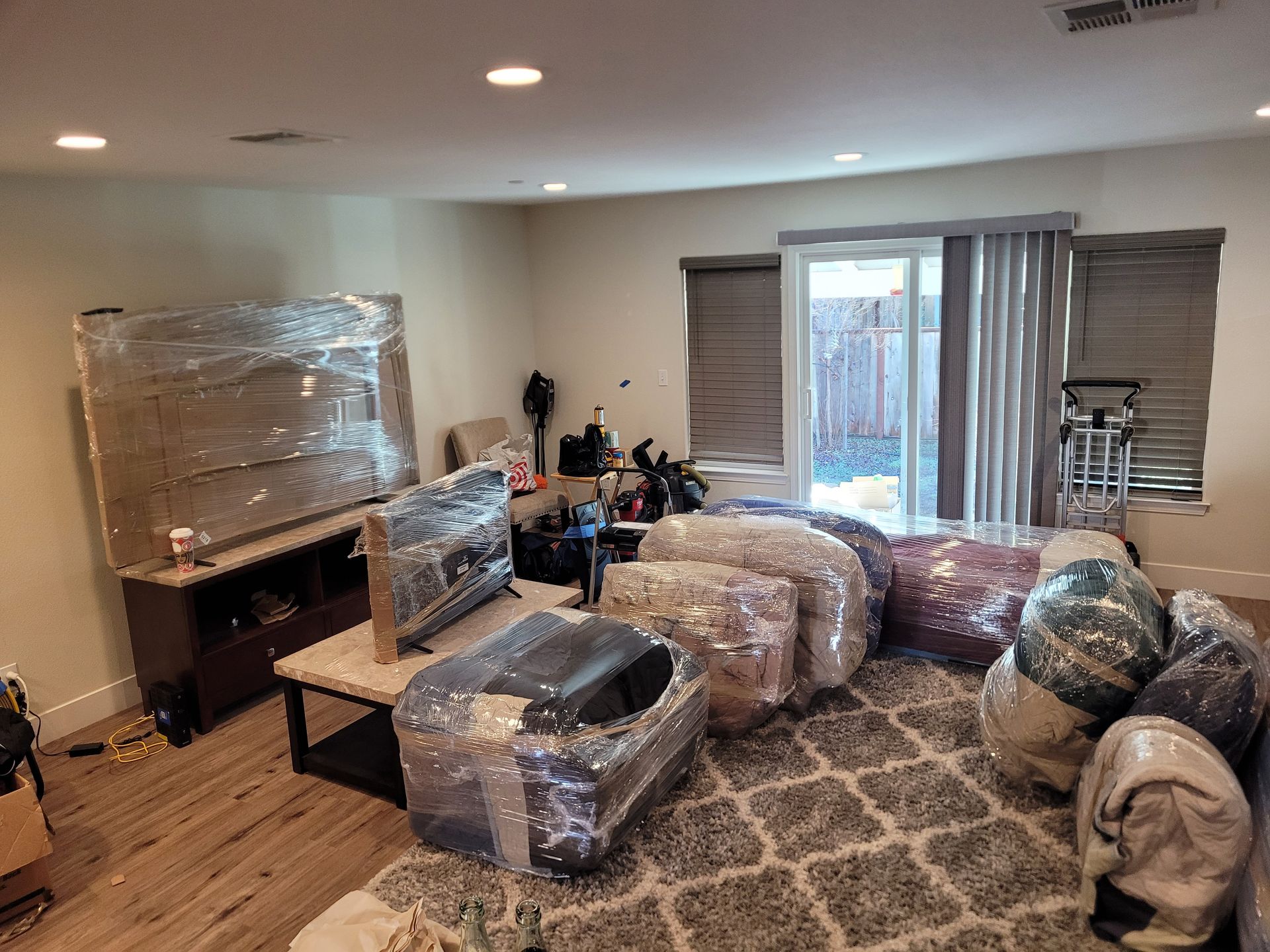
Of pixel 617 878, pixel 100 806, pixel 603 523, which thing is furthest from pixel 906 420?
pixel 100 806

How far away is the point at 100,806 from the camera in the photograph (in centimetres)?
308

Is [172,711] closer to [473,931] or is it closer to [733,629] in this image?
[733,629]

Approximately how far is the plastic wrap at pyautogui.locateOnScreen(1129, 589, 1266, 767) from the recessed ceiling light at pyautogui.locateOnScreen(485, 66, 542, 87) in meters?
2.23

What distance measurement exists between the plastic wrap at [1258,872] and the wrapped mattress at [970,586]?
1.25 meters

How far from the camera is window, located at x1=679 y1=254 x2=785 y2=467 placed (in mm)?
5438

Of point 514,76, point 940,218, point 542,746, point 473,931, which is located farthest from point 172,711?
point 940,218

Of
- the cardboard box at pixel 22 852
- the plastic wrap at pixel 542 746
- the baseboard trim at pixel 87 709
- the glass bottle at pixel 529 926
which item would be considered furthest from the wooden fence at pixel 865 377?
the cardboard box at pixel 22 852

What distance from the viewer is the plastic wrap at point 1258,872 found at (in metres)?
1.92

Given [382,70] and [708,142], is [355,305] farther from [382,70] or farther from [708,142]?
[382,70]

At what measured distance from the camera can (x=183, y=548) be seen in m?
3.45

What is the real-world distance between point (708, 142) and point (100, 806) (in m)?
3.17

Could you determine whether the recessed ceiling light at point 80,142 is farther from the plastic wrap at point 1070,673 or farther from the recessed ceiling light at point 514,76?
the plastic wrap at point 1070,673

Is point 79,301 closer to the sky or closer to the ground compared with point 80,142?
closer to the ground

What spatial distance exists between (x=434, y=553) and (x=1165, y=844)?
85.7 inches
